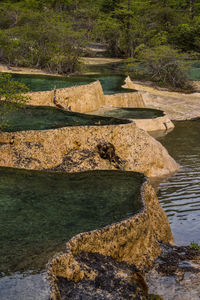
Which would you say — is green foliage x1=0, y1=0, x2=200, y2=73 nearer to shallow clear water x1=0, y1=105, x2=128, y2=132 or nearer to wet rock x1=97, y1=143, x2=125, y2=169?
shallow clear water x1=0, y1=105, x2=128, y2=132

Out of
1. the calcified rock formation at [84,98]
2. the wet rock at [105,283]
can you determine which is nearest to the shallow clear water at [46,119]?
the calcified rock formation at [84,98]

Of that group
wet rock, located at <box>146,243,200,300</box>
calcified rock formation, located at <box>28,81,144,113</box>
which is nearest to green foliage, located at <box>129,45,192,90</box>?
calcified rock formation, located at <box>28,81,144,113</box>

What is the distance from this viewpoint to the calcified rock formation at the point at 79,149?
13.1 metres

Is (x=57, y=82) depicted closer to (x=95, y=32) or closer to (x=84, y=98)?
(x=84, y=98)

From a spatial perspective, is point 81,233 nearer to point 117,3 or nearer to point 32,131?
point 32,131

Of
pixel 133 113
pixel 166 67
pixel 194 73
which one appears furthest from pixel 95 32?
pixel 133 113

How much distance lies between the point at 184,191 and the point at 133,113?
27.5 feet

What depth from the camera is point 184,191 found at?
1366cm

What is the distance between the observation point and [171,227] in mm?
11070

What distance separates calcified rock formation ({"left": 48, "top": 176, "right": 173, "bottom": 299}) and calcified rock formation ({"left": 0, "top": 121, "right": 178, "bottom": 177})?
13.4 ft

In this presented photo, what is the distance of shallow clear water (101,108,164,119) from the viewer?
20.6m

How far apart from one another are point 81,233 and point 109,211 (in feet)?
4.56

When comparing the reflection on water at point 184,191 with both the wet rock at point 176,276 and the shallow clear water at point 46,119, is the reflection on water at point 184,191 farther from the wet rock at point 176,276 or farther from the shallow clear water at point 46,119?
the shallow clear water at point 46,119

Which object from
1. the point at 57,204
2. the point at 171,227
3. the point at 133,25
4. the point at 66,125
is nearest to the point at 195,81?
the point at 133,25
